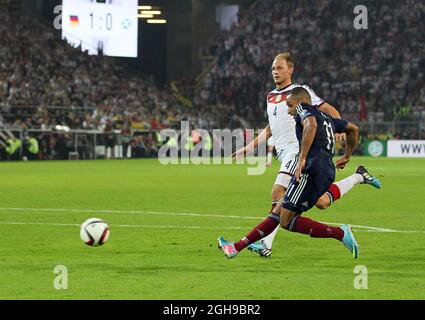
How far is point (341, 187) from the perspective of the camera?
12086mm

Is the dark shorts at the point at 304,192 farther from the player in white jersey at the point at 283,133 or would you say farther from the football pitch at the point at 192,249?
the player in white jersey at the point at 283,133

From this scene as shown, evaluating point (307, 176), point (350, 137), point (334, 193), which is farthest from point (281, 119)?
point (307, 176)

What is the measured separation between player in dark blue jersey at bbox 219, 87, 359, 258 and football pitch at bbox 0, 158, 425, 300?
352mm

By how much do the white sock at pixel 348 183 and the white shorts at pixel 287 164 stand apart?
0.77 meters

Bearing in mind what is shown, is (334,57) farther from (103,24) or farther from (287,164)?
(287,164)

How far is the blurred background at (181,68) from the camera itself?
48719 mm

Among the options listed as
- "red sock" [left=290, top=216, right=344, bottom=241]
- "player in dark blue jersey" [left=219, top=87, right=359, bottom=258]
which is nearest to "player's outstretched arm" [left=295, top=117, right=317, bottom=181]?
"player in dark blue jersey" [left=219, top=87, right=359, bottom=258]

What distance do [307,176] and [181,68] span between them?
169 feet

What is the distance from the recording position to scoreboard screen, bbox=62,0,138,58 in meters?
47.1

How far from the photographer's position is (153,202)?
2055 centimetres

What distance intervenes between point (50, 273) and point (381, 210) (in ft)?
31.8

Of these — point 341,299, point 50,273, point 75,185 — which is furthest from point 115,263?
point 75,185

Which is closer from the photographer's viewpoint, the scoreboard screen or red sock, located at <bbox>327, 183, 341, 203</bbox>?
red sock, located at <bbox>327, 183, 341, 203</bbox>

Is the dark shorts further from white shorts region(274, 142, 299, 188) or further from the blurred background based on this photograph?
the blurred background
